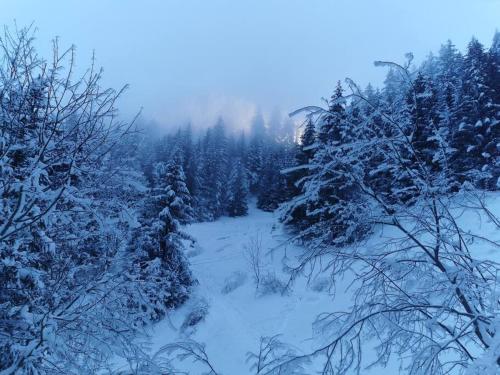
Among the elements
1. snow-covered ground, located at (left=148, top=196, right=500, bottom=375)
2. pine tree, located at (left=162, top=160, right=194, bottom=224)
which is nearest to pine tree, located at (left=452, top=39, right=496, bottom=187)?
snow-covered ground, located at (left=148, top=196, right=500, bottom=375)

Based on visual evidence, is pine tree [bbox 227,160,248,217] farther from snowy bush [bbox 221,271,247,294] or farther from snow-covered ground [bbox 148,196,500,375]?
snowy bush [bbox 221,271,247,294]

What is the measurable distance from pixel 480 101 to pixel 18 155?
1154 inches

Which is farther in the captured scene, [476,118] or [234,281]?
[476,118]

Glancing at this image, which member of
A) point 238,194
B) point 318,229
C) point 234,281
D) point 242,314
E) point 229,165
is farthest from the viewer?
point 229,165

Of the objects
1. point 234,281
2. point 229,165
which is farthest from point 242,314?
point 229,165

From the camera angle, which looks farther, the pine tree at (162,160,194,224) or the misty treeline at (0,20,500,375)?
the pine tree at (162,160,194,224)

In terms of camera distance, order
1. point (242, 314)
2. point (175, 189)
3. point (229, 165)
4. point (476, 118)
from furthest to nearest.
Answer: point (229, 165) < point (476, 118) < point (175, 189) < point (242, 314)

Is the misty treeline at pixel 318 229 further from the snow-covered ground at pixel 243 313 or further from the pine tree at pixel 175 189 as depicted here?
the pine tree at pixel 175 189

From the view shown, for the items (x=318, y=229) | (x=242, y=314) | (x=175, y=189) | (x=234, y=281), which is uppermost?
(x=175, y=189)

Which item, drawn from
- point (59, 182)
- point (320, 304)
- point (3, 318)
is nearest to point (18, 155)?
point (59, 182)

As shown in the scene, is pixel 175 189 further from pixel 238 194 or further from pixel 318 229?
pixel 238 194

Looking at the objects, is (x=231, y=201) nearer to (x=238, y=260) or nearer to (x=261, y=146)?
(x=261, y=146)

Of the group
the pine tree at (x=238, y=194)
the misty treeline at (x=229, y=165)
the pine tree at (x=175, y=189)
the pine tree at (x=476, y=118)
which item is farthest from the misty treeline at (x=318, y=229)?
the pine tree at (x=238, y=194)

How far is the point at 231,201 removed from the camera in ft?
175
